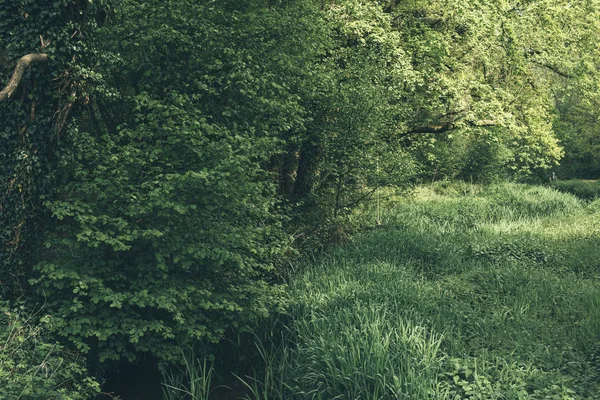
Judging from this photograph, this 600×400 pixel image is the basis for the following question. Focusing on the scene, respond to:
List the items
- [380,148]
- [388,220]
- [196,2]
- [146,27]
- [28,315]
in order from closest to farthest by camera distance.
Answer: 1. [28,315]
2. [146,27]
3. [196,2]
4. [380,148]
5. [388,220]

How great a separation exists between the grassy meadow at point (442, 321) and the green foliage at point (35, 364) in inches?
76.5

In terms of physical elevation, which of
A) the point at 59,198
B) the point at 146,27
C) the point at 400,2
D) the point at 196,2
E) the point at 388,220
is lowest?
the point at 388,220

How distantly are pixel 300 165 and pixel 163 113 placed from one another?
5991mm

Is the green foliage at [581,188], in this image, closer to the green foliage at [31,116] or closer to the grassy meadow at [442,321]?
the grassy meadow at [442,321]

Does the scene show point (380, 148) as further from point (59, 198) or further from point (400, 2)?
point (59, 198)

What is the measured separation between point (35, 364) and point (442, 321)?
4.66 m

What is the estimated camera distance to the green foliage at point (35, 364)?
200 inches

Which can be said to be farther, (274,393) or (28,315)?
(274,393)

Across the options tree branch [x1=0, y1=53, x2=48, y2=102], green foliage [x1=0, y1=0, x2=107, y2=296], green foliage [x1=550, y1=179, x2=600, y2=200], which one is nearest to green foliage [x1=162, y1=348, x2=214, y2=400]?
green foliage [x1=0, y1=0, x2=107, y2=296]

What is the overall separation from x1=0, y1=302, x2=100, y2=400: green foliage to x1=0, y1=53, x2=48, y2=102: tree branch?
2.41 meters

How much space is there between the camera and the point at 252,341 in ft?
26.5

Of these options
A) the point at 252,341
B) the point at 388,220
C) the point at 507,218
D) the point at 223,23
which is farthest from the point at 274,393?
the point at 507,218

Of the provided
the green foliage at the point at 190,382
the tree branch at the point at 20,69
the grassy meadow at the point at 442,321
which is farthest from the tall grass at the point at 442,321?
the tree branch at the point at 20,69

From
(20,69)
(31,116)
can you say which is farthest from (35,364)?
(20,69)
